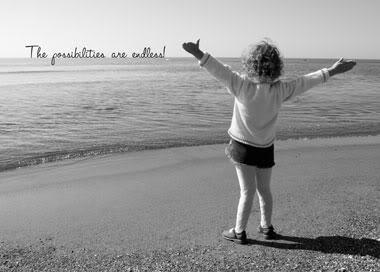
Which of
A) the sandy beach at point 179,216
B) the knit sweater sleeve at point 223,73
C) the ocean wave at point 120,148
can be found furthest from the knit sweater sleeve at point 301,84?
the ocean wave at point 120,148

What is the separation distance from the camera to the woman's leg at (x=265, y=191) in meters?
4.42

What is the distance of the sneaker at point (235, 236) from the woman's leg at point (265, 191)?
301 mm

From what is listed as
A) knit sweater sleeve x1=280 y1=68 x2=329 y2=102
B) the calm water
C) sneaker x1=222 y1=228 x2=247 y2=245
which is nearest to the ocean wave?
the calm water

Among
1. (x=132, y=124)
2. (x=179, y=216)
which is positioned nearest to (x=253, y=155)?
(x=179, y=216)

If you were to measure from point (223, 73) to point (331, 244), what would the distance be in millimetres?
2065

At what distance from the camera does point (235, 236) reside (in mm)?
4543

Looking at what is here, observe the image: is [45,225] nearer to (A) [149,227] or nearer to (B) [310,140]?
(A) [149,227]

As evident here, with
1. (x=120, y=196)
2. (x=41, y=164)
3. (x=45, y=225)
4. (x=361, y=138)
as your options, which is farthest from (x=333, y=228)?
(x=361, y=138)

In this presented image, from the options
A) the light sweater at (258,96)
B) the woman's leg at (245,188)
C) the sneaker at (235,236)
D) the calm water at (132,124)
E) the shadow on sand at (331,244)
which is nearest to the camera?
the light sweater at (258,96)

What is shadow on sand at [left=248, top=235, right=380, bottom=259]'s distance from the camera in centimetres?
421

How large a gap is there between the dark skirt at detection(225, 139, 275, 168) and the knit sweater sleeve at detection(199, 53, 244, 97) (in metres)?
0.55

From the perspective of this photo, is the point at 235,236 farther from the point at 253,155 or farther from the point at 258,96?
the point at 258,96

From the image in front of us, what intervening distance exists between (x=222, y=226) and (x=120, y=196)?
1.84m

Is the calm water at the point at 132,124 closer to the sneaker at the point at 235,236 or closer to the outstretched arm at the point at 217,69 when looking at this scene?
the sneaker at the point at 235,236
